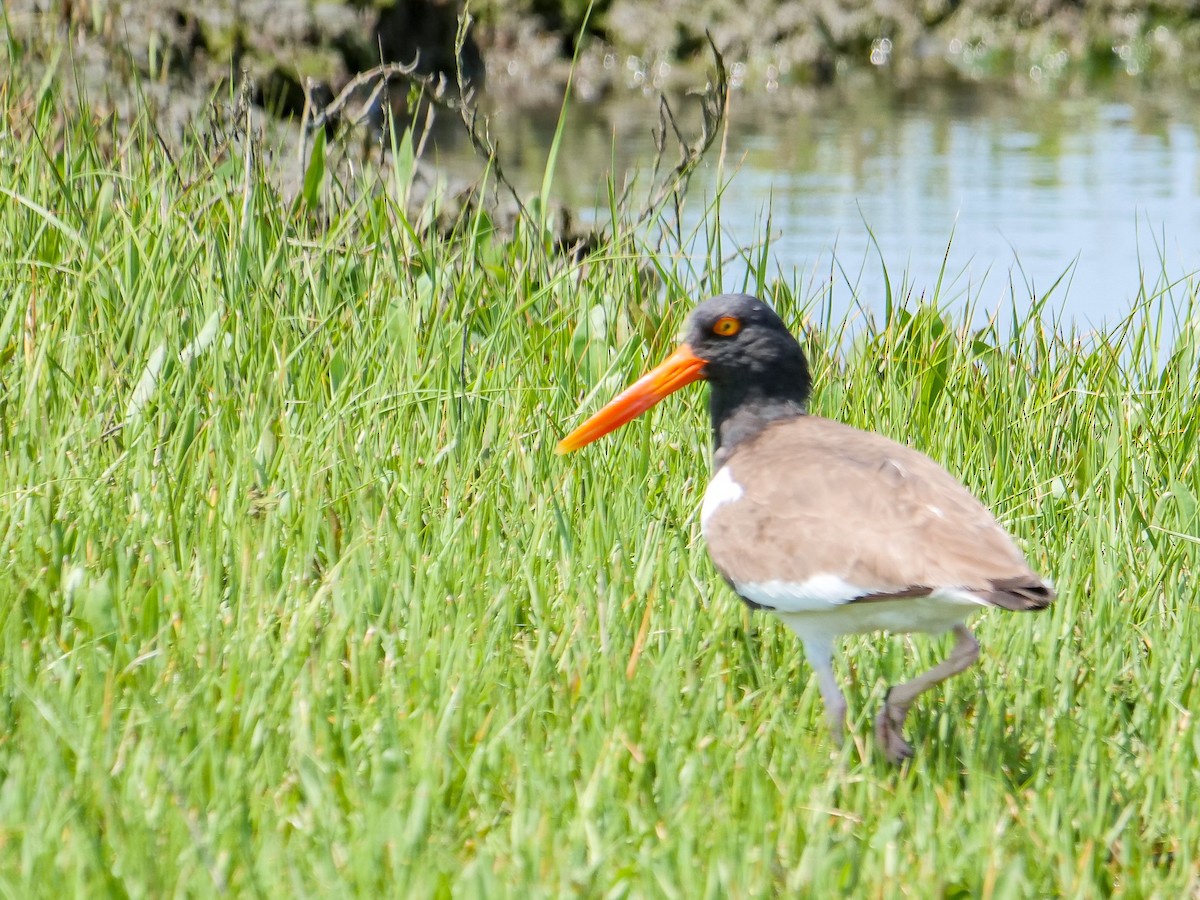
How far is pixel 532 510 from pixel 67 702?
4.13ft

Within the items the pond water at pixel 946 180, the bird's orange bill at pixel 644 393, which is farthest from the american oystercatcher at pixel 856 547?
the pond water at pixel 946 180

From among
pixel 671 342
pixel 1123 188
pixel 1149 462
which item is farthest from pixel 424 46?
pixel 1149 462

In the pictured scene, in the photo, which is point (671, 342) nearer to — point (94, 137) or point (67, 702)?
point (94, 137)

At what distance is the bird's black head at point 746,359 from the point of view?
3.40m

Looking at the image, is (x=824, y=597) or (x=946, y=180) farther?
(x=946, y=180)

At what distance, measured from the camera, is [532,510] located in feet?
11.5

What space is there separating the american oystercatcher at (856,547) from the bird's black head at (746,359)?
127 millimetres

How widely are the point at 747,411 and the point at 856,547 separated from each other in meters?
0.81

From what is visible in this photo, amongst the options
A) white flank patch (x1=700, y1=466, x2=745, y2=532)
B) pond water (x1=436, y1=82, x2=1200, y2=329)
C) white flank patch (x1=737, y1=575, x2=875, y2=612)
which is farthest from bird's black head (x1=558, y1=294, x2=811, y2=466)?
pond water (x1=436, y1=82, x2=1200, y2=329)

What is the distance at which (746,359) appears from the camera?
3424 mm

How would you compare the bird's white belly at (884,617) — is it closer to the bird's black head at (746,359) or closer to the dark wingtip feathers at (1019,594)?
the dark wingtip feathers at (1019,594)

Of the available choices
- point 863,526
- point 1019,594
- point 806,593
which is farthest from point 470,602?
point 1019,594

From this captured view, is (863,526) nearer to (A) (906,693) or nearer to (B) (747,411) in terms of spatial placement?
(A) (906,693)

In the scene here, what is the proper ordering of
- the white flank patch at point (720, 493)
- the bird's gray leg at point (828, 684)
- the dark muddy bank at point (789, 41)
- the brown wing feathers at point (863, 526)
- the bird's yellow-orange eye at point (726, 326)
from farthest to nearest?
the dark muddy bank at point (789, 41)
the bird's yellow-orange eye at point (726, 326)
the white flank patch at point (720, 493)
the bird's gray leg at point (828, 684)
the brown wing feathers at point (863, 526)
